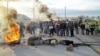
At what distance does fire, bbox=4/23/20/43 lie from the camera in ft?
76.3

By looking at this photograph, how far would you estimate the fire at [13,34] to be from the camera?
23.3 m

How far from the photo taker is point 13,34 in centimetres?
2406

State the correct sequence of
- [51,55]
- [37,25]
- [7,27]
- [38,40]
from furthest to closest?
[37,25]
[7,27]
[38,40]
[51,55]

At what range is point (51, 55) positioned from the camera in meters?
17.4

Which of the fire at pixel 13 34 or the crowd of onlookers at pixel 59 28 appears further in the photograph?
the crowd of onlookers at pixel 59 28

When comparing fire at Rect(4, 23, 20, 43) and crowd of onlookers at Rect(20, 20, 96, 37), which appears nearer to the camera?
fire at Rect(4, 23, 20, 43)

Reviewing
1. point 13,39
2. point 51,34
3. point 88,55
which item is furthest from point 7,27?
point 88,55

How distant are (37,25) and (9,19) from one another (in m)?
8.12

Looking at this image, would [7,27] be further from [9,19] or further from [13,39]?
[13,39]

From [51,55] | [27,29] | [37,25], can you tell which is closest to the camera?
[51,55]

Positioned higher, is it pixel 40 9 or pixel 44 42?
pixel 40 9

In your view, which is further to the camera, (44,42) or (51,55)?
(44,42)

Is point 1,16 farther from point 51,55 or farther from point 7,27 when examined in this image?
point 51,55

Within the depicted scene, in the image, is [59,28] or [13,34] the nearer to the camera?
[13,34]
